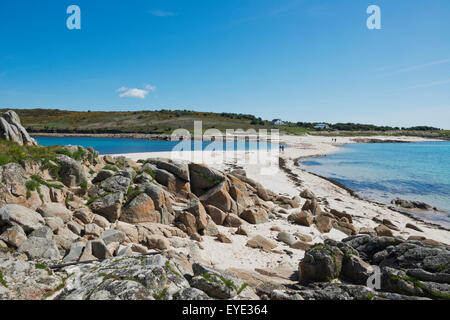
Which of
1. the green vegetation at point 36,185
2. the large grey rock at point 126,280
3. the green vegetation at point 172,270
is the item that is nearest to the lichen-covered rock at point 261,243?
the large grey rock at point 126,280

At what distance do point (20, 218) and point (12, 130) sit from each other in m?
8.73

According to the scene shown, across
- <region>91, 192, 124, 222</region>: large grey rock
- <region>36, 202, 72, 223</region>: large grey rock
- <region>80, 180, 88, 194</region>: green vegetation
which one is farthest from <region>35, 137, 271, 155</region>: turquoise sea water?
<region>36, 202, 72, 223</region>: large grey rock

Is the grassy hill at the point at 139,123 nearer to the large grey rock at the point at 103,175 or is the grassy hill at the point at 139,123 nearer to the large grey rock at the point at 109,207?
the large grey rock at the point at 103,175

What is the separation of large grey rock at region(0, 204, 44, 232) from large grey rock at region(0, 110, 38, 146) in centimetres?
730

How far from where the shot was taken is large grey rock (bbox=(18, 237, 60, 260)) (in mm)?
6746

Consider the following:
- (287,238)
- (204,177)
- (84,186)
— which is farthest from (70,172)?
(287,238)

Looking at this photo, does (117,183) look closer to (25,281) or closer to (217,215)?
(217,215)

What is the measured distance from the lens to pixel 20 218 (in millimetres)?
7715

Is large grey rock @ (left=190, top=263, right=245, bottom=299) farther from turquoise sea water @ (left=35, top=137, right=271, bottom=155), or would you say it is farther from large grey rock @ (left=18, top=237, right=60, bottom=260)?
turquoise sea water @ (left=35, top=137, right=271, bottom=155)

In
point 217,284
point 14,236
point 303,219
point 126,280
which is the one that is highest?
point 14,236

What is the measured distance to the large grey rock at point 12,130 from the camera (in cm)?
1327

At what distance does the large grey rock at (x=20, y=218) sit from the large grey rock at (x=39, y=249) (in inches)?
30.8

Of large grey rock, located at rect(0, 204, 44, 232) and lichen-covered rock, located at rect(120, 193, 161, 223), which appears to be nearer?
large grey rock, located at rect(0, 204, 44, 232)
